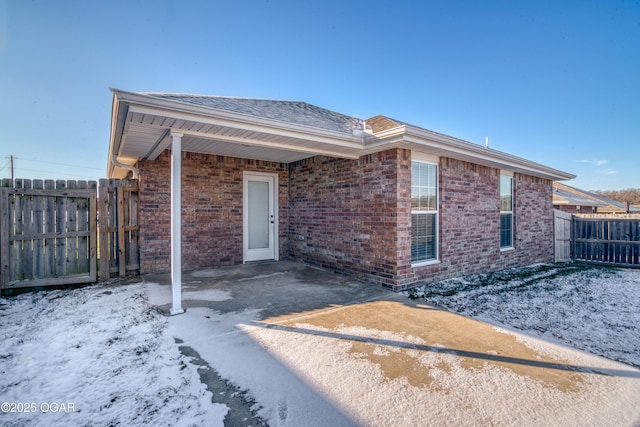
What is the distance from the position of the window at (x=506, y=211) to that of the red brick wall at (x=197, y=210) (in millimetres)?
6180

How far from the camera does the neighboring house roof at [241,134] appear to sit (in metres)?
3.57

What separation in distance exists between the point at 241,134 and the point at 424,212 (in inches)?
148

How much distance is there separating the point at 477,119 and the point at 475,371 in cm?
1143

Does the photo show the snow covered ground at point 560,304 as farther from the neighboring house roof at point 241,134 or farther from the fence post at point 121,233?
the fence post at point 121,233

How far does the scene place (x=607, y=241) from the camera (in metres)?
8.46

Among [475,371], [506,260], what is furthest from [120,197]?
[506,260]

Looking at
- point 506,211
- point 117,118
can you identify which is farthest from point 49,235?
point 506,211

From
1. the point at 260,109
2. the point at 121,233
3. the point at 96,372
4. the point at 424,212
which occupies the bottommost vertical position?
the point at 96,372

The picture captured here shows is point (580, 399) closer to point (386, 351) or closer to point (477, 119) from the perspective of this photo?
point (386, 351)

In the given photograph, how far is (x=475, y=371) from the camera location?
256 centimetres

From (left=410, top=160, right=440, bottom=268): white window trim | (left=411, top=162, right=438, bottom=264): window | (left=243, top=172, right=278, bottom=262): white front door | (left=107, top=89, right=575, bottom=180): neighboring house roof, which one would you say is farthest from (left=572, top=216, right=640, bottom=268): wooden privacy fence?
(left=243, top=172, right=278, bottom=262): white front door

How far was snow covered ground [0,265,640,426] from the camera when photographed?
198 cm

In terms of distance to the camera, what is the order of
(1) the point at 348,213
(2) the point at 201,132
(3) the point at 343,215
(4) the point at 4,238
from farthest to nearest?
1. (3) the point at 343,215
2. (1) the point at 348,213
3. (4) the point at 4,238
4. (2) the point at 201,132

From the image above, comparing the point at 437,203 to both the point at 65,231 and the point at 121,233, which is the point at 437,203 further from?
the point at 65,231
